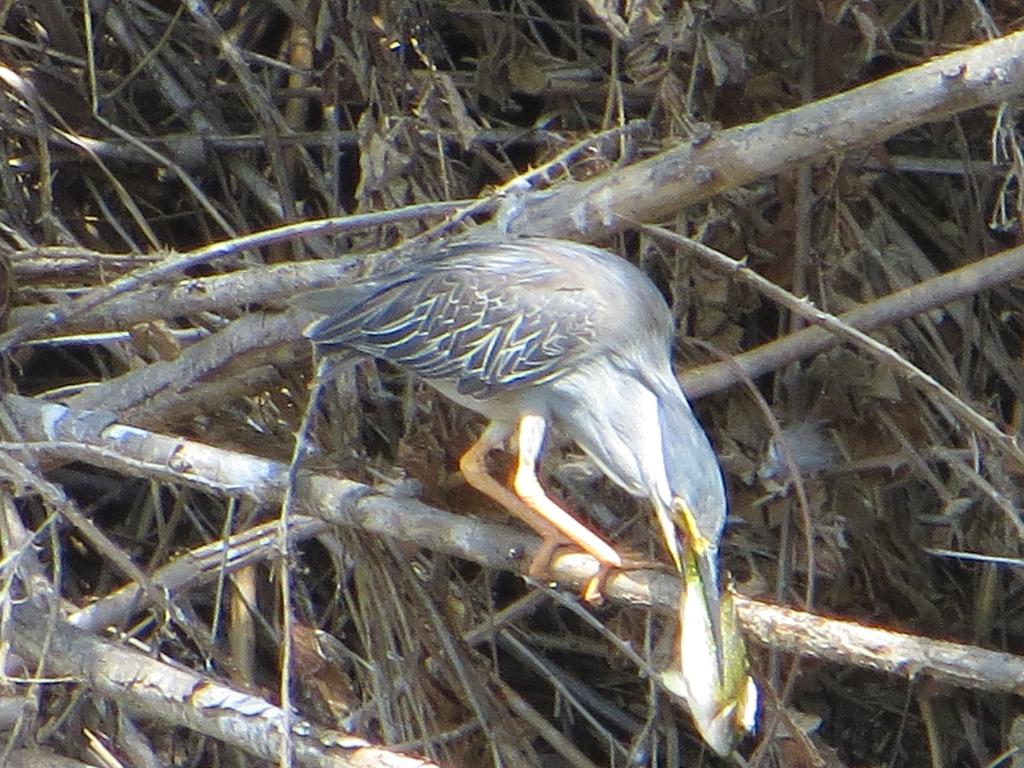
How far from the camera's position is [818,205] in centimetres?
304

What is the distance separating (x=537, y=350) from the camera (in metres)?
2.70

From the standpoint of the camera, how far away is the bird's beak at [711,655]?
2.14 meters

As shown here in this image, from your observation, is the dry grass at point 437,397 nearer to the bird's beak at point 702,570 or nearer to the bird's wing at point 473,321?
the bird's wing at point 473,321

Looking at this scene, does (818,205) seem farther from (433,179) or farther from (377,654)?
(377,654)

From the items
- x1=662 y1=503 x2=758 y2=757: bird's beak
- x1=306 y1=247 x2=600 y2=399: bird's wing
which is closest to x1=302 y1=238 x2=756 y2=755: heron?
x1=306 y1=247 x2=600 y2=399: bird's wing

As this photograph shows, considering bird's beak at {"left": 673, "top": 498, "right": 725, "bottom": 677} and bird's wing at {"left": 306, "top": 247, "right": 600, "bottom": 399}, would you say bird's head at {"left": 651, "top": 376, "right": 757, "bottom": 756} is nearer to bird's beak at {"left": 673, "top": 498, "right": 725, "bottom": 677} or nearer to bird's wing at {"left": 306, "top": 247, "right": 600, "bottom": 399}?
bird's beak at {"left": 673, "top": 498, "right": 725, "bottom": 677}

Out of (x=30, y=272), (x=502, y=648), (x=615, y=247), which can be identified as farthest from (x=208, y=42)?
(x=502, y=648)

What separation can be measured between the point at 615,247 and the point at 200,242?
41.1 inches

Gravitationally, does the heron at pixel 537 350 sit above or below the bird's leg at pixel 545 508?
above

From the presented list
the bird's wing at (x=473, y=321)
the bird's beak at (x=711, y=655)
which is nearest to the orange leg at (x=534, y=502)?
the bird's wing at (x=473, y=321)

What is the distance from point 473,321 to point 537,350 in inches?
5.9

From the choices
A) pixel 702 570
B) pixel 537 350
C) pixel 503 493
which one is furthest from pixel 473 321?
pixel 702 570

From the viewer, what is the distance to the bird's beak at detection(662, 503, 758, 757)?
2143 mm

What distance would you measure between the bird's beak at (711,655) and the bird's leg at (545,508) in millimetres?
221
